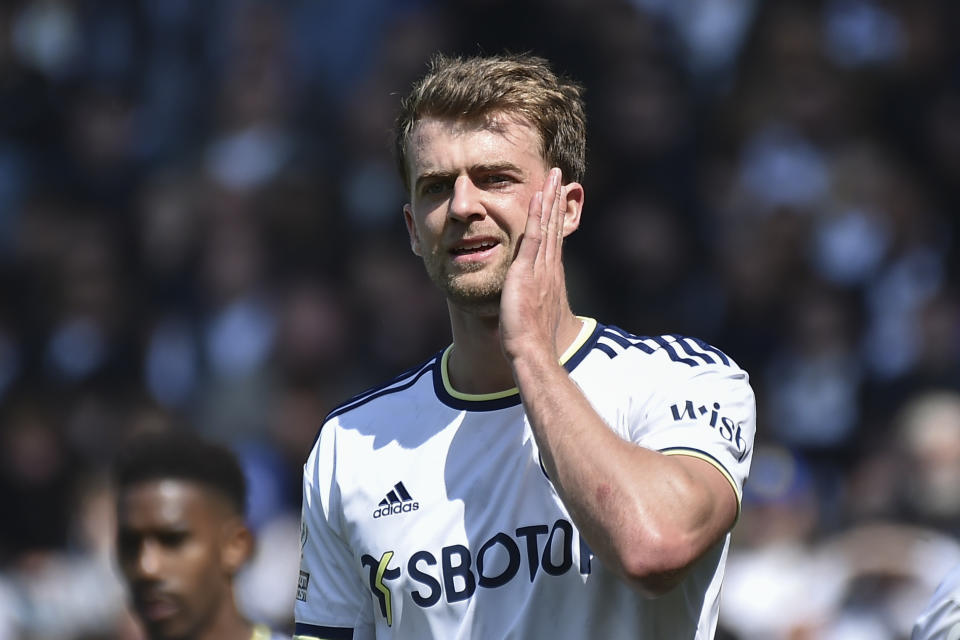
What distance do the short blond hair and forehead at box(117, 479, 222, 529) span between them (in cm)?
197

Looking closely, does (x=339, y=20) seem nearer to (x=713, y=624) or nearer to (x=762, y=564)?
(x=762, y=564)

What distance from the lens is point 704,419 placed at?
134 inches

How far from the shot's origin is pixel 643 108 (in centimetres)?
1005

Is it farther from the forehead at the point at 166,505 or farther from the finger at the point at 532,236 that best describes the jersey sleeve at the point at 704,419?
the forehead at the point at 166,505

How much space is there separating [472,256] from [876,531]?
444 centimetres

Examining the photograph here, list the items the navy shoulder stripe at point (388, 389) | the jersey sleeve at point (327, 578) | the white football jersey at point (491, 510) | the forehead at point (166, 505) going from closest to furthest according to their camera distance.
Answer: the white football jersey at point (491, 510) < the jersey sleeve at point (327, 578) < the navy shoulder stripe at point (388, 389) < the forehead at point (166, 505)

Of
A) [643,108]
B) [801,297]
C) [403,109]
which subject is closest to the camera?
[403,109]

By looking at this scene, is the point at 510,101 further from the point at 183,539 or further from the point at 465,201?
the point at 183,539

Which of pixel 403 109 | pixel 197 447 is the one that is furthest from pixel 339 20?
pixel 403 109

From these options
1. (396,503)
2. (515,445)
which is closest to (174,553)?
(396,503)

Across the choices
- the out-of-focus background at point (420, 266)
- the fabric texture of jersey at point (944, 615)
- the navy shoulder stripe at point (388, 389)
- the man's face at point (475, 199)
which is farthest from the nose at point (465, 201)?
the out-of-focus background at point (420, 266)

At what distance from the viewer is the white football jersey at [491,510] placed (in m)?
3.41

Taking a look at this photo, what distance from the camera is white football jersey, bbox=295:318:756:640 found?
3412 millimetres

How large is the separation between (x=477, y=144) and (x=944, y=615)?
167 cm
